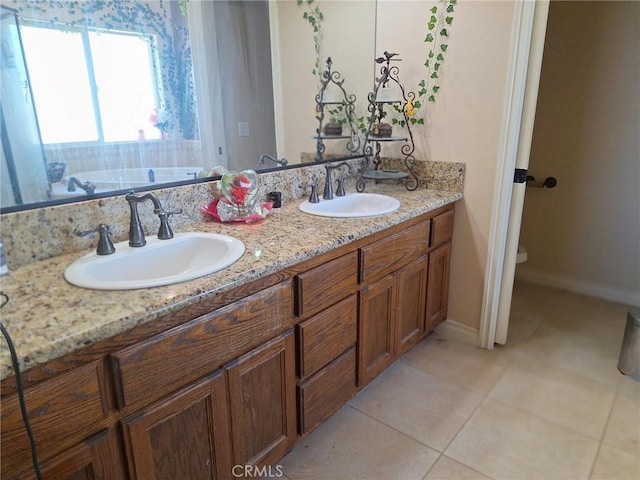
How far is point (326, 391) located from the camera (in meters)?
1.51

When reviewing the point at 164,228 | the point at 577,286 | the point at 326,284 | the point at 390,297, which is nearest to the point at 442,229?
the point at 390,297

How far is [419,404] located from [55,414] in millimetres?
1430

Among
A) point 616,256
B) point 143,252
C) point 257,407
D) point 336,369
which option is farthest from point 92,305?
point 616,256

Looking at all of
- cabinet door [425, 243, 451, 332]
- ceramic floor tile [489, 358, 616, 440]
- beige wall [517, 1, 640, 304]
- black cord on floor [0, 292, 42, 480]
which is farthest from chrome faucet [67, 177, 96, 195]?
beige wall [517, 1, 640, 304]

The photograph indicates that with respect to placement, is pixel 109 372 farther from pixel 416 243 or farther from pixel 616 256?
pixel 616 256

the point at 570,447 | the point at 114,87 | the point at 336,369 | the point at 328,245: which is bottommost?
the point at 570,447

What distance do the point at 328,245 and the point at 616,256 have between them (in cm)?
235

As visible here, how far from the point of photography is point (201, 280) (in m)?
1.00

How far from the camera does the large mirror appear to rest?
1.14 m

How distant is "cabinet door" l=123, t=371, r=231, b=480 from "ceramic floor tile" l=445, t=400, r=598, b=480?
2.94 ft

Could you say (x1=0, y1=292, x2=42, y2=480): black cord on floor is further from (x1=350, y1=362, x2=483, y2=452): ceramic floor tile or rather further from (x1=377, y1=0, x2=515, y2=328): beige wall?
(x1=377, y1=0, x2=515, y2=328): beige wall

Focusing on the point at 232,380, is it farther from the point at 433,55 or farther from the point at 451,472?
the point at 433,55

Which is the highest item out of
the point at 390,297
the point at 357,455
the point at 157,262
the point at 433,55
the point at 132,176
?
the point at 433,55

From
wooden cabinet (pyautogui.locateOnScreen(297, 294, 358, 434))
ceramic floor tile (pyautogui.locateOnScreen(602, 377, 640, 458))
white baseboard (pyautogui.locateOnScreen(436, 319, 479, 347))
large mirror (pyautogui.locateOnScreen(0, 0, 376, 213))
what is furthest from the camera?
white baseboard (pyautogui.locateOnScreen(436, 319, 479, 347))
